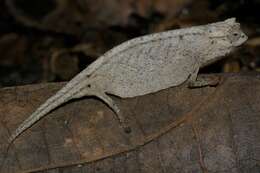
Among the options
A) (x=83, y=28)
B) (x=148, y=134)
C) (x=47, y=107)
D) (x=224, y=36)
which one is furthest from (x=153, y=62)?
(x=83, y=28)

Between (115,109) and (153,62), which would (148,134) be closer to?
(115,109)

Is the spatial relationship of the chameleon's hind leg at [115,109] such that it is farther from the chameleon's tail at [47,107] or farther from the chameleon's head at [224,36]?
the chameleon's head at [224,36]

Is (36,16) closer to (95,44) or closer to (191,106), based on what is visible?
(95,44)

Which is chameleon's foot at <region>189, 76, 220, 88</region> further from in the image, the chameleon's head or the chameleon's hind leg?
the chameleon's hind leg

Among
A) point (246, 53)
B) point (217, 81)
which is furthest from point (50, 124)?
point (246, 53)


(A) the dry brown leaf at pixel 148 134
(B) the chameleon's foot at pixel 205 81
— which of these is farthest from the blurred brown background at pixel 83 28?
(A) the dry brown leaf at pixel 148 134

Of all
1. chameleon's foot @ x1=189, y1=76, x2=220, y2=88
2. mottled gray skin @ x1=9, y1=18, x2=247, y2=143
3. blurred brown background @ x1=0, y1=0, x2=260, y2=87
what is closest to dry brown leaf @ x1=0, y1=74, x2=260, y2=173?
chameleon's foot @ x1=189, y1=76, x2=220, y2=88

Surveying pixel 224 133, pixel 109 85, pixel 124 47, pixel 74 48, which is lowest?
pixel 224 133
